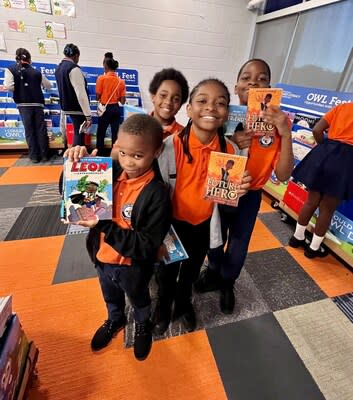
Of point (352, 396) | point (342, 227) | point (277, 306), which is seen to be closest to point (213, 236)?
point (277, 306)

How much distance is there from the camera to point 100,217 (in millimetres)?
833

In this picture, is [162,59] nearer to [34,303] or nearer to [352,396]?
[34,303]

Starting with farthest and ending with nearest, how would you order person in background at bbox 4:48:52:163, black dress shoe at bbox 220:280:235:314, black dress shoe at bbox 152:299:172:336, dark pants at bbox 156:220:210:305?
person in background at bbox 4:48:52:163 < black dress shoe at bbox 220:280:235:314 < black dress shoe at bbox 152:299:172:336 < dark pants at bbox 156:220:210:305

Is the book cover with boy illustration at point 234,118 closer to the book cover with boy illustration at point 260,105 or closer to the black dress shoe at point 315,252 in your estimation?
the book cover with boy illustration at point 260,105

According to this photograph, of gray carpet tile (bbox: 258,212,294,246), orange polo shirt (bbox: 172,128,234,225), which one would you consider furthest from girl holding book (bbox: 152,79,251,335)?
gray carpet tile (bbox: 258,212,294,246)

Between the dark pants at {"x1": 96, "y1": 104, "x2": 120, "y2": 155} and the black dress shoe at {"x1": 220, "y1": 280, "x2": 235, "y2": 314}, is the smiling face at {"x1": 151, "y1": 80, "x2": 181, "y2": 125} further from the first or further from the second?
the dark pants at {"x1": 96, "y1": 104, "x2": 120, "y2": 155}

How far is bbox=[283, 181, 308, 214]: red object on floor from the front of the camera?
2377 mm

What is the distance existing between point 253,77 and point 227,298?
1.29 metres

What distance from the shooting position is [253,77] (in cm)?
104

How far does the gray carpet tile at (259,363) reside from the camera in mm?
1166

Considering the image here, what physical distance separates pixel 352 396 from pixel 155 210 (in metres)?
1.37

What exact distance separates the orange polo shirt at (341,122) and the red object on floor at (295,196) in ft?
2.26

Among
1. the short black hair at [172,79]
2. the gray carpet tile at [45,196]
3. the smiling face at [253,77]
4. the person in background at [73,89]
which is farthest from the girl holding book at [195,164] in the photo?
the person in background at [73,89]

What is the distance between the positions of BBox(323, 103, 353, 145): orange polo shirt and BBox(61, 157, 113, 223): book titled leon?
1.79 metres
